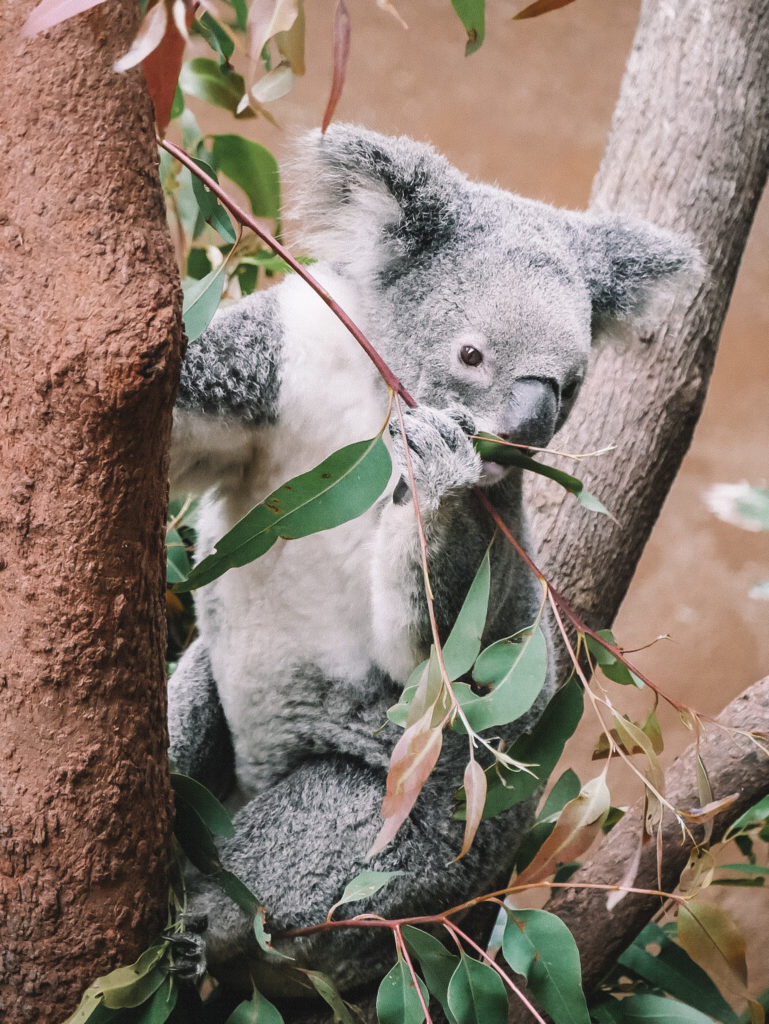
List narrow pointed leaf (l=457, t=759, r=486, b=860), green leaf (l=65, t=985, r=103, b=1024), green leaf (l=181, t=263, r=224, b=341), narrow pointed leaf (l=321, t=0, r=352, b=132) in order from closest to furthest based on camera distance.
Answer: narrow pointed leaf (l=321, t=0, r=352, b=132)
narrow pointed leaf (l=457, t=759, r=486, b=860)
green leaf (l=65, t=985, r=103, b=1024)
green leaf (l=181, t=263, r=224, b=341)

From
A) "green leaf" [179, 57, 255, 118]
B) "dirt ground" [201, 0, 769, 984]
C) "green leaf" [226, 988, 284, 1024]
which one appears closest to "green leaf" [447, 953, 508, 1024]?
"green leaf" [226, 988, 284, 1024]

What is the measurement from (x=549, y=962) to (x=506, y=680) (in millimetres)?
411

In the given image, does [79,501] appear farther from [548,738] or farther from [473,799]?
[548,738]

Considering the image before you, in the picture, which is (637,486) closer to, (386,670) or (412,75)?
(386,670)

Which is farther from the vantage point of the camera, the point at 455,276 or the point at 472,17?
the point at 455,276

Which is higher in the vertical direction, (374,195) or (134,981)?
(374,195)

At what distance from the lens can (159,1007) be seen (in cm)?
132

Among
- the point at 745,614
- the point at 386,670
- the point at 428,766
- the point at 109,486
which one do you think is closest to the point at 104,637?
the point at 109,486

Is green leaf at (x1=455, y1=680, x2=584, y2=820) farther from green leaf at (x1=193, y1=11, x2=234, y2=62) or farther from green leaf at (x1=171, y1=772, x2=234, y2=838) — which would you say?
green leaf at (x1=193, y1=11, x2=234, y2=62)

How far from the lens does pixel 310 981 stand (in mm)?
1607

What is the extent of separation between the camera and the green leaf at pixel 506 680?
4.14 ft

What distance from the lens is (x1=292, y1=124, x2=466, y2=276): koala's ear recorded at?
5.46 feet

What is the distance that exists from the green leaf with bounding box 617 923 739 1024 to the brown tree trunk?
1.33m

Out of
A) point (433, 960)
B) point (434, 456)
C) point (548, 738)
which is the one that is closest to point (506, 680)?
point (548, 738)
